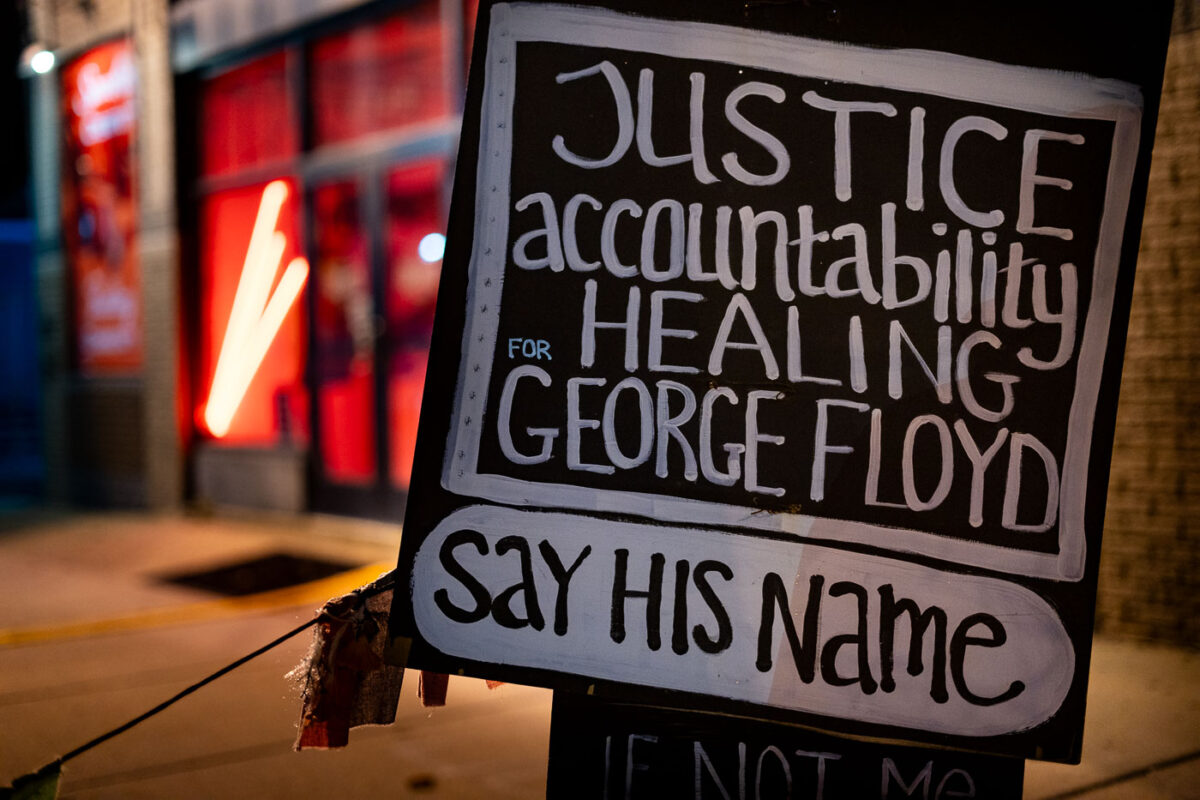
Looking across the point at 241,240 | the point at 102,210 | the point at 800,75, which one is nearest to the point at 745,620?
the point at 800,75

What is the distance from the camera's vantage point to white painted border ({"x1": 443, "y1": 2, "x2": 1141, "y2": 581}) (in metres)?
1.88

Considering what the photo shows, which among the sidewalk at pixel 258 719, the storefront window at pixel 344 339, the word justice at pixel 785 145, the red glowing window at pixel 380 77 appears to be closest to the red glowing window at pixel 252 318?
the storefront window at pixel 344 339

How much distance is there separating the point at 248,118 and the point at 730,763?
848 centimetres

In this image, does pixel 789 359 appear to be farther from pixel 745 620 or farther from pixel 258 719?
pixel 258 719

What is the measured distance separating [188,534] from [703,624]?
754cm

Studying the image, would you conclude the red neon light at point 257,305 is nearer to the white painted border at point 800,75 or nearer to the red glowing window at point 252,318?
the red glowing window at point 252,318

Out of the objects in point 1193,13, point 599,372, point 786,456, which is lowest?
point 786,456

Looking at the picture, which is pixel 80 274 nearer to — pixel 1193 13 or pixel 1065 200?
pixel 1193 13

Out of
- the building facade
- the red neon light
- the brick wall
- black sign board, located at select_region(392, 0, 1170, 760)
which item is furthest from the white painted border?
the red neon light

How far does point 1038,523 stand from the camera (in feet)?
6.17

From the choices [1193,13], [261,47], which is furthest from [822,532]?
[261,47]

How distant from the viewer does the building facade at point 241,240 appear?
783cm

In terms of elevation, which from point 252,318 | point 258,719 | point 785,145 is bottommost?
point 258,719

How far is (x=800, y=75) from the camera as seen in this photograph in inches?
77.2
